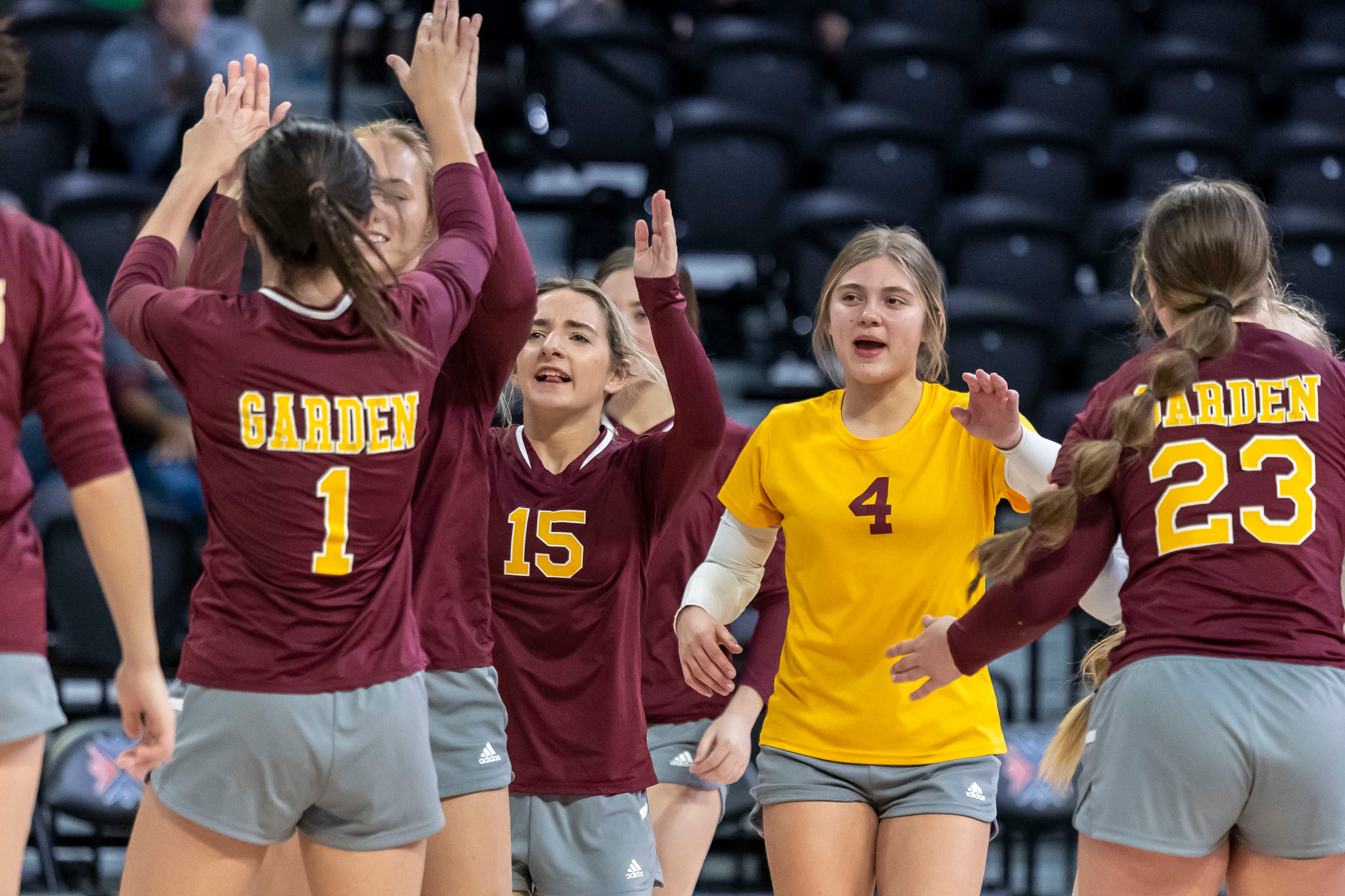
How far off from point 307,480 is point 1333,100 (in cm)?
801

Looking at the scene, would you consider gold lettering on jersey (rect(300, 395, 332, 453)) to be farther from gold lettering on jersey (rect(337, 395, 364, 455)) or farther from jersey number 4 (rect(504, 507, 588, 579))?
jersey number 4 (rect(504, 507, 588, 579))

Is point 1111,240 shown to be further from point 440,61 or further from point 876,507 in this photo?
point 440,61

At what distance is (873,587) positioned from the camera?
9.77 feet

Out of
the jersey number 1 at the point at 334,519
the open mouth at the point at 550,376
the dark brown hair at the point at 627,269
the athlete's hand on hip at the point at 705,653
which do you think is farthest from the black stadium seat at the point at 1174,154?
the jersey number 1 at the point at 334,519

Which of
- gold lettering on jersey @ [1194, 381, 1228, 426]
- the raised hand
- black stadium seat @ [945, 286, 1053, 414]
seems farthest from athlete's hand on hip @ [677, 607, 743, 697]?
black stadium seat @ [945, 286, 1053, 414]

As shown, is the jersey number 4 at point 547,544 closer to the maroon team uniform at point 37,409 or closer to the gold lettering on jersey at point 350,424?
the gold lettering on jersey at point 350,424

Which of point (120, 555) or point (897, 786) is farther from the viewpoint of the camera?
point (897, 786)

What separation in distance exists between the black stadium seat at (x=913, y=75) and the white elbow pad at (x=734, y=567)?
215 inches

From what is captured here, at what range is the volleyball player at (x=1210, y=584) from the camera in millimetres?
2328

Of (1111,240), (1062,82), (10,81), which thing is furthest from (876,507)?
(1062,82)

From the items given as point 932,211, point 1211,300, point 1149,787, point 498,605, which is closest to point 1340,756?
point 1149,787

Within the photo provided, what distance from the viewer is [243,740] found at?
2170 millimetres

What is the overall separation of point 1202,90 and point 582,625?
694 centimetres

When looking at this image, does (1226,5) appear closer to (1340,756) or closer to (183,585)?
(183,585)
